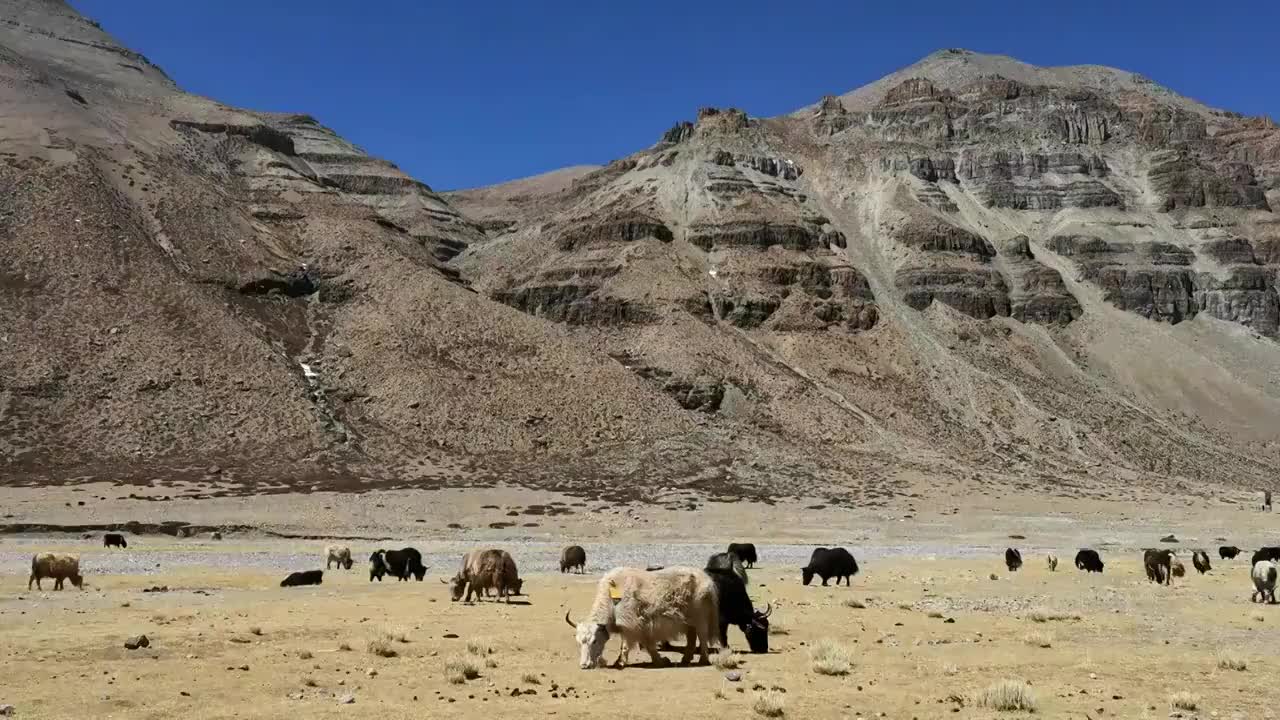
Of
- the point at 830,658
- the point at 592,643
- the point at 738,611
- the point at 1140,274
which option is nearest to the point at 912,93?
the point at 1140,274

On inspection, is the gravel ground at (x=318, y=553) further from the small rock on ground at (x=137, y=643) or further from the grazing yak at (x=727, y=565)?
the small rock on ground at (x=137, y=643)

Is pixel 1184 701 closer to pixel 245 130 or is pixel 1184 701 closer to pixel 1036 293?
pixel 1036 293

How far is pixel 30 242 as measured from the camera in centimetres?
8538

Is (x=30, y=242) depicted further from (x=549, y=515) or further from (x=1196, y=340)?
(x=1196, y=340)

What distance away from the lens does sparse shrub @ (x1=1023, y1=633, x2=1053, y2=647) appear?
691 inches

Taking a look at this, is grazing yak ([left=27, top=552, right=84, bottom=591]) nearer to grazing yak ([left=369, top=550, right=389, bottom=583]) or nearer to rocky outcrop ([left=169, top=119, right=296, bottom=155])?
grazing yak ([left=369, top=550, right=389, bottom=583])

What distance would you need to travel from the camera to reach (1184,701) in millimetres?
12398

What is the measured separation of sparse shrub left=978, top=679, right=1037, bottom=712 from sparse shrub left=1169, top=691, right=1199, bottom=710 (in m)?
1.63

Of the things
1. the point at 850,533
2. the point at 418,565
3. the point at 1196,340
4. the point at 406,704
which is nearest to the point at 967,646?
the point at 406,704

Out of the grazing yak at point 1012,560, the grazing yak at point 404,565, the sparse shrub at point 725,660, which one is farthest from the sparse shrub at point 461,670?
the grazing yak at point 1012,560

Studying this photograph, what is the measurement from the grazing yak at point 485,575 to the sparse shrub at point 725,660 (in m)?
10.4

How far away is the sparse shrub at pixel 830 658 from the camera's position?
14.5 meters

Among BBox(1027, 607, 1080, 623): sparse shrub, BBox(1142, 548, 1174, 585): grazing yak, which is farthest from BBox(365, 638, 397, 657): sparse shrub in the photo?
BBox(1142, 548, 1174, 585): grazing yak

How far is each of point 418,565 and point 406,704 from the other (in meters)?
20.6
